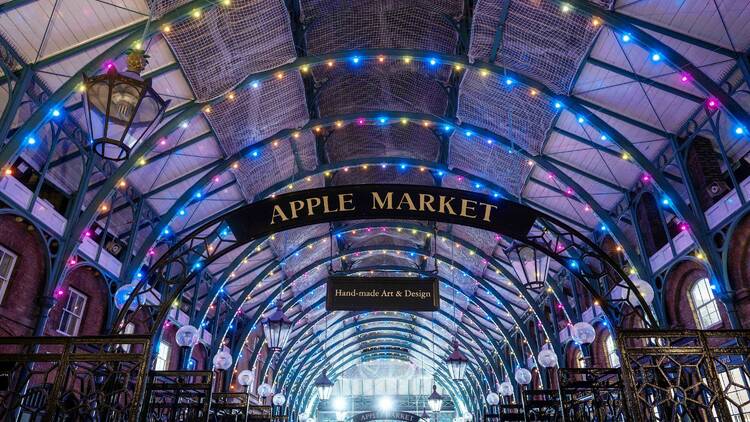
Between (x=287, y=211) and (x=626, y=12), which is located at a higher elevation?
(x=626, y=12)

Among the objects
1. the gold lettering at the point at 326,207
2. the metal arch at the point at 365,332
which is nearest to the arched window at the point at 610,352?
the gold lettering at the point at 326,207

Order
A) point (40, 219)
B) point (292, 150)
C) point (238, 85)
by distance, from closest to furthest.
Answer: point (40, 219) → point (238, 85) → point (292, 150)

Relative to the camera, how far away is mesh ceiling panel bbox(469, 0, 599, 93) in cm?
1160

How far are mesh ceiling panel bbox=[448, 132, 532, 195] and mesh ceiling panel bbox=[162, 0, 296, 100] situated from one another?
21.9 feet

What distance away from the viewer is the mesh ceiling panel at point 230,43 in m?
11.8

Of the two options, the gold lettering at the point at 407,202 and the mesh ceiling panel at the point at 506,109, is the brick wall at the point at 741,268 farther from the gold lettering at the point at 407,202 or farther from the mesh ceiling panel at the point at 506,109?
the gold lettering at the point at 407,202

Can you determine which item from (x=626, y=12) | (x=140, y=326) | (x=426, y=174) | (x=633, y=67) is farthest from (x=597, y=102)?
(x=140, y=326)

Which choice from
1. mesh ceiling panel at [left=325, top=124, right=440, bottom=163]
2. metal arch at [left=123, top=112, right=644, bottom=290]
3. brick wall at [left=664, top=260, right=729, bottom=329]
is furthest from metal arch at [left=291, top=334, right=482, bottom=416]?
brick wall at [left=664, top=260, right=729, bottom=329]

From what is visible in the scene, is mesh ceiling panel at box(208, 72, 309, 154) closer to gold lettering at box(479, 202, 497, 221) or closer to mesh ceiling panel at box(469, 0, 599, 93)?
mesh ceiling panel at box(469, 0, 599, 93)

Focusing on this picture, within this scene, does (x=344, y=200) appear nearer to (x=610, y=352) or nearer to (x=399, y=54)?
(x=399, y=54)

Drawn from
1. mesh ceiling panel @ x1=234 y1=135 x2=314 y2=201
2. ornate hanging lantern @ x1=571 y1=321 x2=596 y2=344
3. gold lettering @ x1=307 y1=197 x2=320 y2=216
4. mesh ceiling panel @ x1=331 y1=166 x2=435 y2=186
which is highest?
mesh ceiling panel @ x1=331 y1=166 x2=435 y2=186

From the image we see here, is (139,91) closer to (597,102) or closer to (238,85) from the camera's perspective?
(238,85)

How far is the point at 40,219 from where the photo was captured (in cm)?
1193

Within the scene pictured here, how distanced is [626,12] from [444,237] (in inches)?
510
